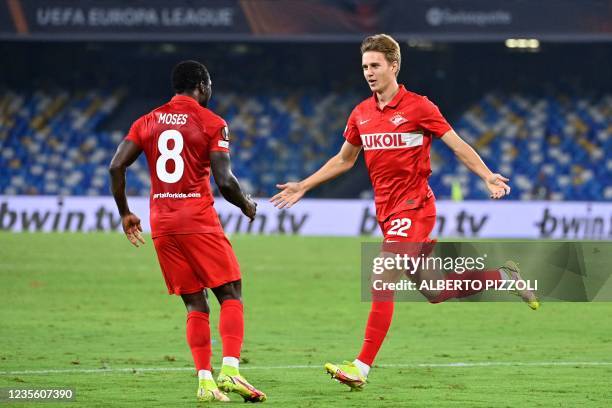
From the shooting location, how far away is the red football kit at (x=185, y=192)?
307 inches

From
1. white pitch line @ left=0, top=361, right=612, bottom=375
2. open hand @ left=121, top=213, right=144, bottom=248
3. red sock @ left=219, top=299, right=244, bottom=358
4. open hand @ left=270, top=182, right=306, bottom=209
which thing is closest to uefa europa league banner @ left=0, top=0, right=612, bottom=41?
white pitch line @ left=0, top=361, right=612, bottom=375

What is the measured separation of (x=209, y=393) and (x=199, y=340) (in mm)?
350

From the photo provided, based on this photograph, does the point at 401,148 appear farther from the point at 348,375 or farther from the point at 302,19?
the point at 302,19

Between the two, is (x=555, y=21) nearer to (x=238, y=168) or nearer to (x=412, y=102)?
(x=238, y=168)

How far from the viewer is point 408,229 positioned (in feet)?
27.8

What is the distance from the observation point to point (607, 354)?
10867 mm

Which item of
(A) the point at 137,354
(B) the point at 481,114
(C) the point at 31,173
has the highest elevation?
(B) the point at 481,114


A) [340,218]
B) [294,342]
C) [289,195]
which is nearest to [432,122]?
[289,195]

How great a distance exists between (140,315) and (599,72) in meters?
27.0

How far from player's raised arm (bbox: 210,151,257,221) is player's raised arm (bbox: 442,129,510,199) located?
1549 millimetres

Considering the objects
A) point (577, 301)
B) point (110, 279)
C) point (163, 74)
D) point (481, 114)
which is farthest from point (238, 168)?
point (577, 301)

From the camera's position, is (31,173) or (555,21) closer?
(555,21)

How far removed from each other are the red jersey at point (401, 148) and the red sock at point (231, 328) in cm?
140

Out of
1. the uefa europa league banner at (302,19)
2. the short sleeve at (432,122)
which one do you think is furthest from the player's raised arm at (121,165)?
the uefa europa league banner at (302,19)
